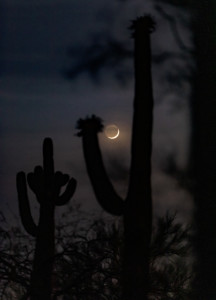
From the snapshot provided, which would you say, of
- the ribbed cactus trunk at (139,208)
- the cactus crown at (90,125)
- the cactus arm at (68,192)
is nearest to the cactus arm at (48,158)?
the cactus arm at (68,192)

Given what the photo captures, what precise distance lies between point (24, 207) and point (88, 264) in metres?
0.90

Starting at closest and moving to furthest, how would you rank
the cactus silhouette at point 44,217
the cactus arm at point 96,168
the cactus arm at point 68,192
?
the cactus arm at point 96,168
the cactus arm at point 68,192
the cactus silhouette at point 44,217

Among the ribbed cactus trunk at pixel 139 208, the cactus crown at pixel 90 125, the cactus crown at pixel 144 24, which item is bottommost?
the ribbed cactus trunk at pixel 139 208

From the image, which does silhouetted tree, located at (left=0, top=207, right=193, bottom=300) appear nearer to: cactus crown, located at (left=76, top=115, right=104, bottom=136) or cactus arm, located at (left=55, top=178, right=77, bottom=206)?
cactus arm, located at (left=55, top=178, right=77, bottom=206)

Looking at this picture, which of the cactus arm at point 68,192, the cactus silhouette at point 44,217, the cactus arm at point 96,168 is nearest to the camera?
the cactus arm at point 96,168

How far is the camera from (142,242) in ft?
14.4

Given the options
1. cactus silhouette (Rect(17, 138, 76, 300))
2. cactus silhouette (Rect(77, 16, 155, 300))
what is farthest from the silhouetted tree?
cactus silhouette (Rect(77, 16, 155, 300))

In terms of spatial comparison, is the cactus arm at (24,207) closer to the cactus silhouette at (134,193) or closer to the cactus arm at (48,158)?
the cactus arm at (48,158)

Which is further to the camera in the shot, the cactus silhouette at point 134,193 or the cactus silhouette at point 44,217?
the cactus silhouette at point 44,217

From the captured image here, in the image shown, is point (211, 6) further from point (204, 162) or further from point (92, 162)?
point (92, 162)

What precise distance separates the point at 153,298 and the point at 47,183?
1444 millimetres

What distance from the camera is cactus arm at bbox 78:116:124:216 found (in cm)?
436

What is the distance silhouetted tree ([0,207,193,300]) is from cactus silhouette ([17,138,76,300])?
11 centimetres

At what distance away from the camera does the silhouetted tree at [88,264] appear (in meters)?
5.62
